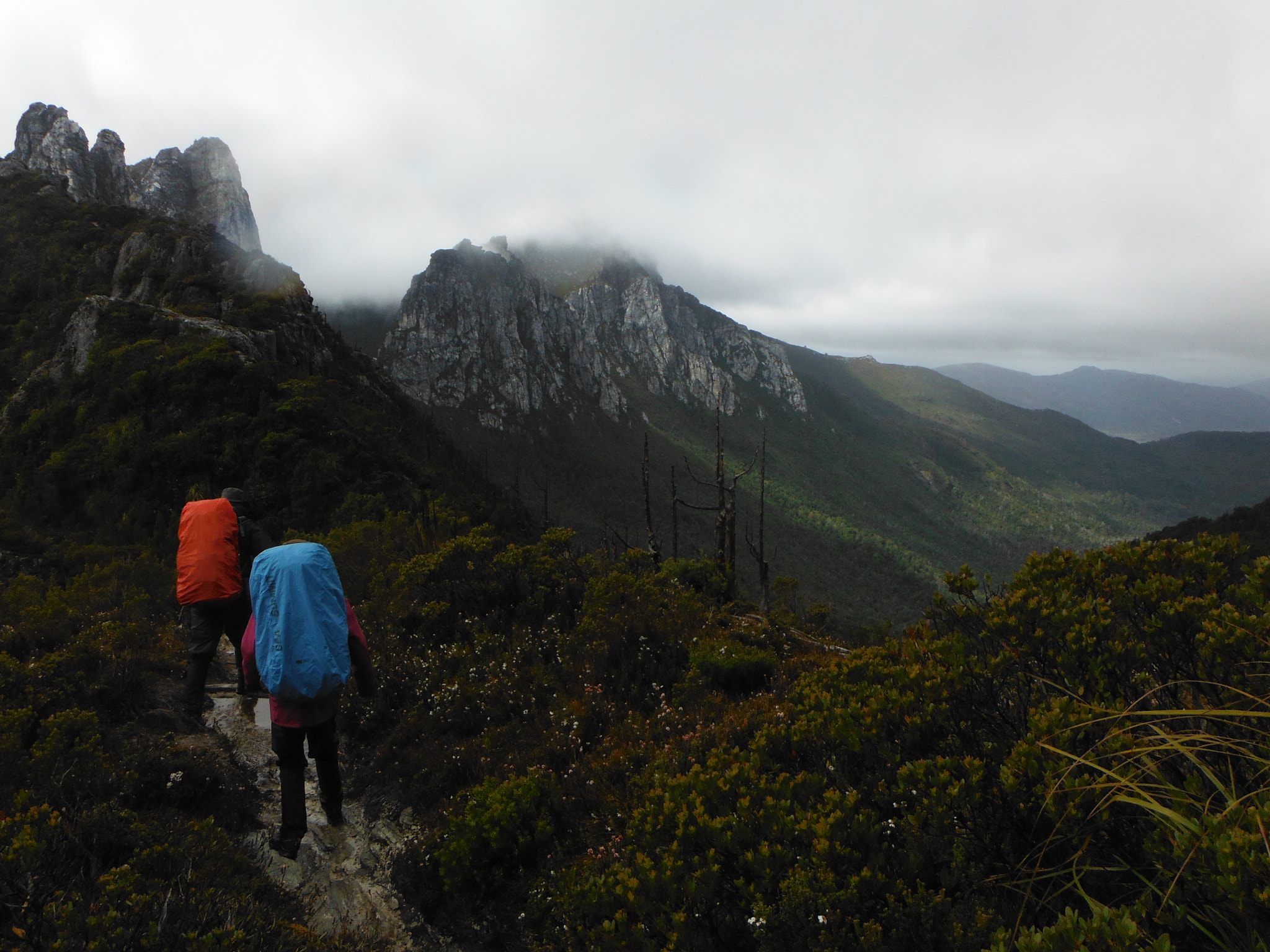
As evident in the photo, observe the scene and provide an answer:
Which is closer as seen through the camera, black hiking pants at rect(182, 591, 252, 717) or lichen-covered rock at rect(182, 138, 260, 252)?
black hiking pants at rect(182, 591, 252, 717)

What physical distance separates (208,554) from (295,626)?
2387mm

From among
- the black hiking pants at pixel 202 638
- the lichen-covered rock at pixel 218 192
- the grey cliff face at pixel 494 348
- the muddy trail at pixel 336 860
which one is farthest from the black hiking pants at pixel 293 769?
the grey cliff face at pixel 494 348

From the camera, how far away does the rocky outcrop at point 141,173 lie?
48406mm

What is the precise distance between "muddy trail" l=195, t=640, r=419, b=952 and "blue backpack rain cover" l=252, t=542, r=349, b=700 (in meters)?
1.01

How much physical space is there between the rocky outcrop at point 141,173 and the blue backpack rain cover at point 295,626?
48677 millimetres

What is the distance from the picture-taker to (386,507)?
11.3m

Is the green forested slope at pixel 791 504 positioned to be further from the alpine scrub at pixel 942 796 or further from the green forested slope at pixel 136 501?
the alpine scrub at pixel 942 796

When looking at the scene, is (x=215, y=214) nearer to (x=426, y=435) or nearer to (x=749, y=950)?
(x=426, y=435)

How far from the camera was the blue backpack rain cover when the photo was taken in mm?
3529

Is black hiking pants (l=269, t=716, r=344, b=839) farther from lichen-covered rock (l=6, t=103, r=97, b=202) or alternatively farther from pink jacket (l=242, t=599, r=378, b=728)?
lichen-covered rock (l=6, t=103, r=97, b=202)

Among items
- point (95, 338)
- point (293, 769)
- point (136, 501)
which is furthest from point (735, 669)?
point (95, 338)

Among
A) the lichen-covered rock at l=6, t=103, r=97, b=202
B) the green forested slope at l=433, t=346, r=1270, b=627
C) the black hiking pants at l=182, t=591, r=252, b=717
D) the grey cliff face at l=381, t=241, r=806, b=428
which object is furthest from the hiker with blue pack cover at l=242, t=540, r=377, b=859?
the grey cliff face at l=381, t=241, r=806, b=428

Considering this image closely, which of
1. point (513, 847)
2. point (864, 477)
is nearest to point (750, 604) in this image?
point (513, 847)

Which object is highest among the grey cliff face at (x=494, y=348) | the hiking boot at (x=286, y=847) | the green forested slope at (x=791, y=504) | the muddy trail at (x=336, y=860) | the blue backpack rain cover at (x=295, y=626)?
the grey cliff face at (x=494, y=348)
